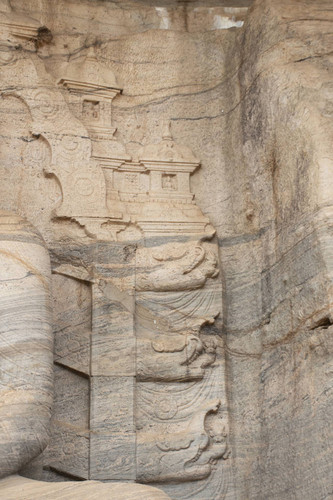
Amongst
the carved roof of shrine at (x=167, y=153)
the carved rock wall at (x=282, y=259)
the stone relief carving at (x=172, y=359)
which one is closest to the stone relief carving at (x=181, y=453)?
the carved rock wall at (x=282, y=259)

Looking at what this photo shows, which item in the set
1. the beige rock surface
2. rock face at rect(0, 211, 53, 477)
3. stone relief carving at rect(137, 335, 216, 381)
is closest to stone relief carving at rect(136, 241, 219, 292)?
stone relief carving at rect(137, 335, 216, 381)

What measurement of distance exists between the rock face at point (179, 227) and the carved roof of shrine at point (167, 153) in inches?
0.6

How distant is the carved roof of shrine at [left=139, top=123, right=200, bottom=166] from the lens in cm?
688

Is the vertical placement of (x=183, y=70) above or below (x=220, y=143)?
above

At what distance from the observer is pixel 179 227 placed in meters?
6.67

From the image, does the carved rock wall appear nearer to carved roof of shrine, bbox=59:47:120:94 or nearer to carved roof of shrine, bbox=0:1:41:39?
carved roof of shrine, bbox=59:47:120:94

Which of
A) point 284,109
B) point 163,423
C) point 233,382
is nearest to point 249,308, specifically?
point 233,382

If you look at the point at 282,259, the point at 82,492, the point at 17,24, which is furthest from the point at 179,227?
the point at 82,492

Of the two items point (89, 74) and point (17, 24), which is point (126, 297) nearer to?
point (89, 74)

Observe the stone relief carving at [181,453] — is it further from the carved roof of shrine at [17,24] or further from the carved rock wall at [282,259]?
the carved roof of shrine at [17,24]

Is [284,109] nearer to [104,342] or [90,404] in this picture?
[104,342]

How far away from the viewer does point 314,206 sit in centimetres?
561

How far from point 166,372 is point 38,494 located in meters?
1.80

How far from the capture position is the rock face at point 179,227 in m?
5.87
